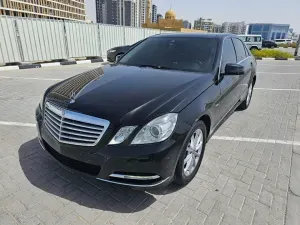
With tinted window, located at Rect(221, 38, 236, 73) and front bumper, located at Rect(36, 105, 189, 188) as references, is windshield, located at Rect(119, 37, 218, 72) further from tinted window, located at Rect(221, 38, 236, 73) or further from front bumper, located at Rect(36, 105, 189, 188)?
front bumper, located at Rect(36, 105, 189, 188)

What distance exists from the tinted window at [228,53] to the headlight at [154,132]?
5.10 feet

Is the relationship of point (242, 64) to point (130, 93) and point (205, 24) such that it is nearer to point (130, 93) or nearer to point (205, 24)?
point (130, 93)

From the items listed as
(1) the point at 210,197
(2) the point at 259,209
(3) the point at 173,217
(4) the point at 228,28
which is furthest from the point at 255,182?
(4) the point at 228,28

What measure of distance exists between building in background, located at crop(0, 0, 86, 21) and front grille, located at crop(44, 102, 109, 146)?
86.2 meters

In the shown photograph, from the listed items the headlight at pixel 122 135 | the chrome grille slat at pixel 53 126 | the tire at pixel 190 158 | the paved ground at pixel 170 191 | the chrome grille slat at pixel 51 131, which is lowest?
the paved ground at pixel 170 191

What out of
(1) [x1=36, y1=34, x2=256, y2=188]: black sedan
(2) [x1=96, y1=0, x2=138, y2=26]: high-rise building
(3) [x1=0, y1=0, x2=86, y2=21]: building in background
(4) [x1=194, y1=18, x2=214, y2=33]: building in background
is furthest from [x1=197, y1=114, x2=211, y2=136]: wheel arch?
(4) [x1=194, y1=18, x2=214, y2=33]: building in background

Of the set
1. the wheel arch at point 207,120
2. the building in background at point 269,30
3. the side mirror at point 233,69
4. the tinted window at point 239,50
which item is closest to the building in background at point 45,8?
the building in background at point 269,30

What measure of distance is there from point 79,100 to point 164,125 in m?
0.89

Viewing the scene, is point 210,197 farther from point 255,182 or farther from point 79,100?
point 79,100

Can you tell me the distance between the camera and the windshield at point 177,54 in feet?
10.3

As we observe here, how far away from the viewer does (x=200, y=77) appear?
9.07ft

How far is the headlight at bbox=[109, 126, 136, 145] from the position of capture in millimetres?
1953

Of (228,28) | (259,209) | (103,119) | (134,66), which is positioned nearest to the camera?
(103,119)

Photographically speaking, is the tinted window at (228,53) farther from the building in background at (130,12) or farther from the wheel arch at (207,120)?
the building in background at (130,12)
